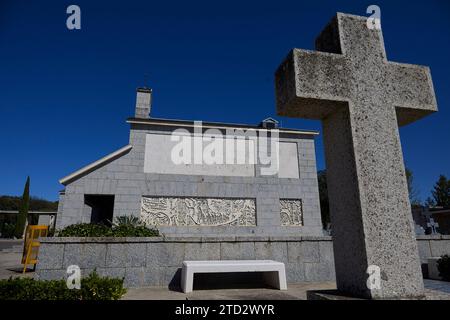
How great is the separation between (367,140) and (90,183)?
12.8 metres

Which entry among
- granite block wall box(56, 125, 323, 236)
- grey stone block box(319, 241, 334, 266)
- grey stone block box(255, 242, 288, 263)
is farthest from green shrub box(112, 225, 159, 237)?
granite block wall box(56, 125, 323, 236)

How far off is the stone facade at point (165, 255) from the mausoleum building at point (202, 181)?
601 centimetres

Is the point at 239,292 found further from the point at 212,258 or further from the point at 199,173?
the point at 199,173

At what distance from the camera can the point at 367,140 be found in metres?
2.41

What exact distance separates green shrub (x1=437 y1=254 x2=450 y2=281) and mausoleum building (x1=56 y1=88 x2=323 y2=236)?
774cm

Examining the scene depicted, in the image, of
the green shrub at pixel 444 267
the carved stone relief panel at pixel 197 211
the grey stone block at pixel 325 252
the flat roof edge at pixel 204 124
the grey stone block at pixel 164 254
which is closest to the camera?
the green shrub at pixel 444 267

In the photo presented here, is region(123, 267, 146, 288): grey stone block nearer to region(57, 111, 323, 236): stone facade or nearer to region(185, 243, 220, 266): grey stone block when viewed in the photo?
region(185, 243, 220, 266): grey stone block

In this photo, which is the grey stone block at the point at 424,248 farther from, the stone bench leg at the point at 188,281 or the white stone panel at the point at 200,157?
the white stone panel at the point at 200,157

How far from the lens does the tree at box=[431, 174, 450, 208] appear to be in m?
40.1

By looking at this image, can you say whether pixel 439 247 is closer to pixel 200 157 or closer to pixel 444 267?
pixel 444 267

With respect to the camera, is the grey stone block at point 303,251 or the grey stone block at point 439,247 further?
the grey stone block at point 439,247

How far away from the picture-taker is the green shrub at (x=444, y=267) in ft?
19.4

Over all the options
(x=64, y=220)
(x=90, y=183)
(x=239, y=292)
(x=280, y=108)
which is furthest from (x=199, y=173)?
(x=280, y=108)

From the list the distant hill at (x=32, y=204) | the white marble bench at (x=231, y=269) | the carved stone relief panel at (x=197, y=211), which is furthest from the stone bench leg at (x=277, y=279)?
the distant hill at (x=32, y=204)
